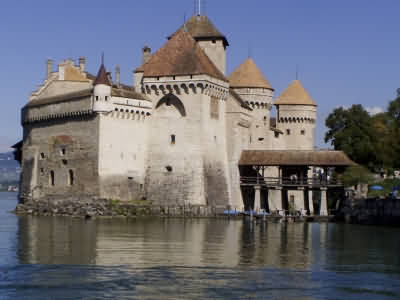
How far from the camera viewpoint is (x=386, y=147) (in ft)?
199

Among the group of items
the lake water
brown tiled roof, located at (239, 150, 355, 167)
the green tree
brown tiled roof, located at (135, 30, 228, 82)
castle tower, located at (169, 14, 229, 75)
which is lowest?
the lake water

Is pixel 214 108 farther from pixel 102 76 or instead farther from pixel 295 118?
pixel 295 118

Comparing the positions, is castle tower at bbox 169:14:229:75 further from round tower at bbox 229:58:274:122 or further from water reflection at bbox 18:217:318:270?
water reflection at bbox 18:217:318:270

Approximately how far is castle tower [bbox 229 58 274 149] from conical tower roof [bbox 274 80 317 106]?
7071 millimetres

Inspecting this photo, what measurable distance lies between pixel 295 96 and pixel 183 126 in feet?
77.6

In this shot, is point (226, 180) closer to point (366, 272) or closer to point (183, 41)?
point (183, 41)

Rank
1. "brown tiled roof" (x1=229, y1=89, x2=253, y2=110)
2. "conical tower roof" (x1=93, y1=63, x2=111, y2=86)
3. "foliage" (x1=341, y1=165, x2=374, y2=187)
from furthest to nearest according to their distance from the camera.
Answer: "brown tiled roof" (x1=229, y1=89, x2=253, y2=110) → "foliage" (x1=341, y1=165, x2=374, y2=187) → "conical tower roof" (x1=93, y1=63, x2=111, y2=86)

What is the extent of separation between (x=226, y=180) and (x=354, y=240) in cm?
2105

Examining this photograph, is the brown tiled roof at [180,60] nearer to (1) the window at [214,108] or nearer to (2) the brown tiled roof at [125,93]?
(2) the brown tiled roof at [125,93]

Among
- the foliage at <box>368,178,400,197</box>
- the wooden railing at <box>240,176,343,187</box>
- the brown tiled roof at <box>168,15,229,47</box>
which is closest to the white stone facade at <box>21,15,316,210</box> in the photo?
the wooden railing at <box>240,176,343,187</box>

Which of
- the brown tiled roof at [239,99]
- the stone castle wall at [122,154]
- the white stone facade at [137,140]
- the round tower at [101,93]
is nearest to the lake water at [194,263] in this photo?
the stone castle wall at [122,154]

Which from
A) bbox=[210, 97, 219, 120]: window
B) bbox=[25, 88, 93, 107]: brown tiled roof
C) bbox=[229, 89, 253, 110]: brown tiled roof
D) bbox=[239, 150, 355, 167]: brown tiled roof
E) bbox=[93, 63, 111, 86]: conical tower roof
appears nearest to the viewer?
bbox=[93, 63, 111, 86]: conical tower roof

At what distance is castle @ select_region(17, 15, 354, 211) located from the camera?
189 feet

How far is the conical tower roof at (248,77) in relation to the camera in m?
72.3
